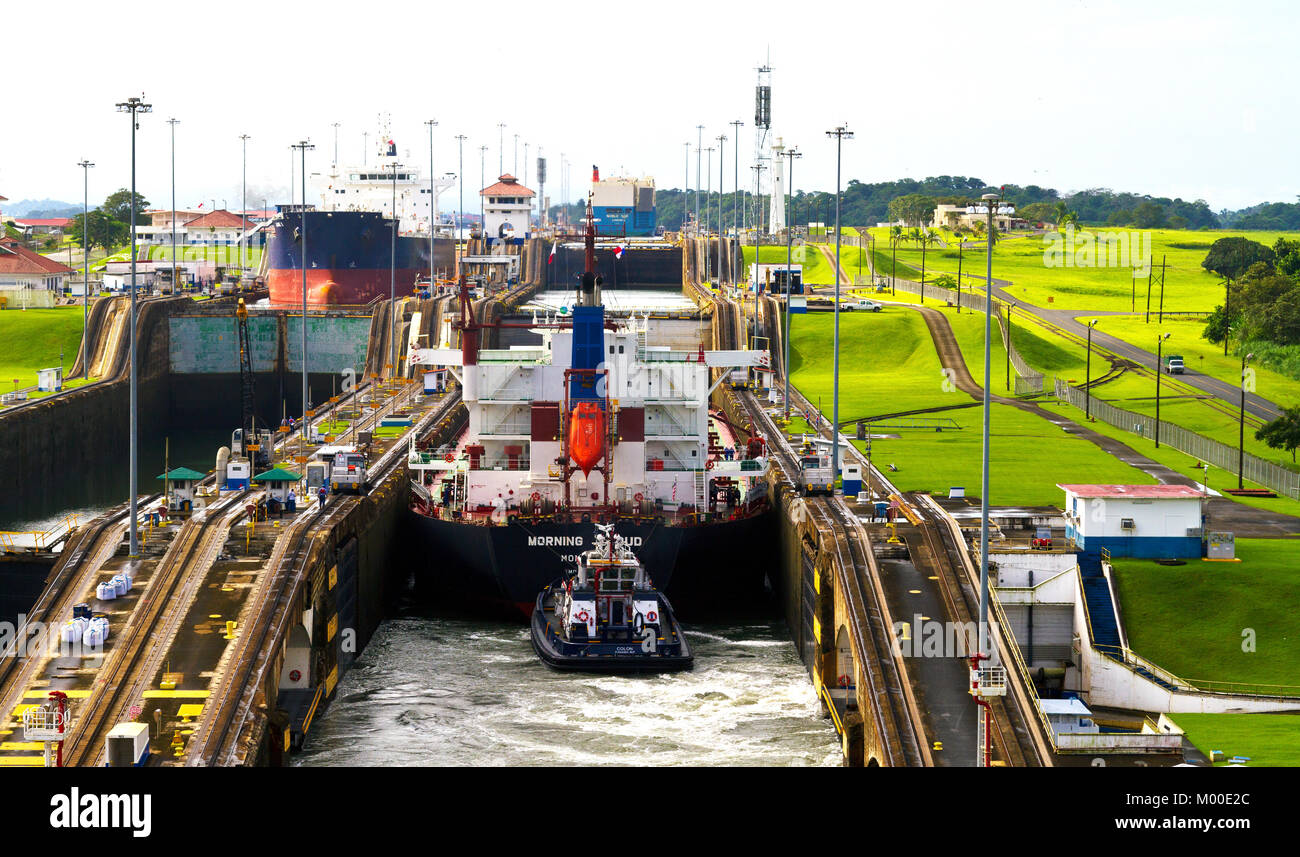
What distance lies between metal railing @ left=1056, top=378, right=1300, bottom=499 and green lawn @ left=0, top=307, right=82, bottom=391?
73.8m

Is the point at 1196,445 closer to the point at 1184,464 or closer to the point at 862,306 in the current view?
the point at 1184,464

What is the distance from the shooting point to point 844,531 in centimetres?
4997

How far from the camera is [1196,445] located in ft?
237

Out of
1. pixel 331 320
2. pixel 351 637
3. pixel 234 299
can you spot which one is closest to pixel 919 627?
pixel 351 637

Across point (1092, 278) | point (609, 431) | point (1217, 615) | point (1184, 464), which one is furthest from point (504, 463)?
point (1092, 278)

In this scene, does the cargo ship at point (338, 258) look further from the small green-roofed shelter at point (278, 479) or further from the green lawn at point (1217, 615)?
the green lawn at point (1217, 615)

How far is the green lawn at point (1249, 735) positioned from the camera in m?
32.2

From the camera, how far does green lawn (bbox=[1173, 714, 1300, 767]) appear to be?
32219 mm

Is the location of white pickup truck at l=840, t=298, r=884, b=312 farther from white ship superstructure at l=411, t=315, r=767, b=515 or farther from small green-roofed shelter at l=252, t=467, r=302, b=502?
small green-roofed shelter at l=252, t=467, r=302, b=502

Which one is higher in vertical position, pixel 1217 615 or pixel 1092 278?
pixel 1092 278

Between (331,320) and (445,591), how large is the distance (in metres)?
66.1

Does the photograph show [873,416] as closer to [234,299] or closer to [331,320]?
[331,320]

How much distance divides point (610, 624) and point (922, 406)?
47217 mm
